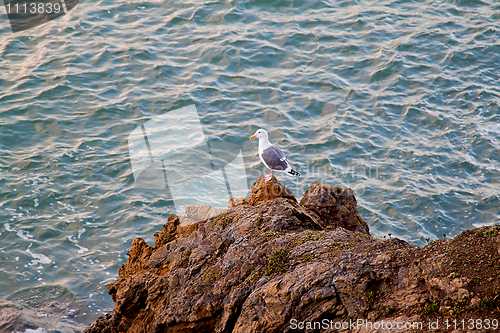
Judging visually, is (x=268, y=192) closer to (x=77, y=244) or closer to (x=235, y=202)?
(x=235, y=202)

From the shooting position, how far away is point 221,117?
16594 mm

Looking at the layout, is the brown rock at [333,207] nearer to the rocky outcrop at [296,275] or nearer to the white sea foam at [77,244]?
the rocky outcrop at [296,275]

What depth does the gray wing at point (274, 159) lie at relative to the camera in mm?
9680

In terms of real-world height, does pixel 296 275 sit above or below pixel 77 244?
above

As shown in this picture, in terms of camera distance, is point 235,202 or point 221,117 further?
point 221,117

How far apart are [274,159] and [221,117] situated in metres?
7.37

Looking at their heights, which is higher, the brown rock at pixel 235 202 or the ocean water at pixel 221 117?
the brown rock at pixel 235 202

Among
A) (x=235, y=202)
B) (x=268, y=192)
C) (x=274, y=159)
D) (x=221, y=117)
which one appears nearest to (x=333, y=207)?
(x=268, y=192)

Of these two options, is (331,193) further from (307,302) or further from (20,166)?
(20,166)

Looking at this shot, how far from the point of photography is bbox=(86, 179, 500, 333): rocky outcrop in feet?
16.2

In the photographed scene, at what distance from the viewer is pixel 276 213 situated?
23.5ft

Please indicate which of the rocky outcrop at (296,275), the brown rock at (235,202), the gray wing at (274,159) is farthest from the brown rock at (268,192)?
the gray wing at (274,159)

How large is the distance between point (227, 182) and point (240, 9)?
1273cm

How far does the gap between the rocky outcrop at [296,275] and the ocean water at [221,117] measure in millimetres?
4104
